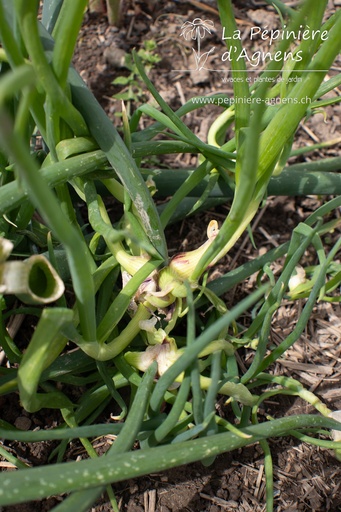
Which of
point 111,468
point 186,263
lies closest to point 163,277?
point 186,263

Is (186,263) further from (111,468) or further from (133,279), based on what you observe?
(111,468)

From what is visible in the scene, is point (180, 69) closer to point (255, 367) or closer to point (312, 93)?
point (312, 93)

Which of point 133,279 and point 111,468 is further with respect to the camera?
point 133,279

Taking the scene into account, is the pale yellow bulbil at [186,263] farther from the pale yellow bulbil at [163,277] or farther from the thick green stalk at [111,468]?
the thick green stalk at [111,468]

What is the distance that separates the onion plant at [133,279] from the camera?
2.43 ft

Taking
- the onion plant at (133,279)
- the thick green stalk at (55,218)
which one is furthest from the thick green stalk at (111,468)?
the thick green stalk at (55,218)

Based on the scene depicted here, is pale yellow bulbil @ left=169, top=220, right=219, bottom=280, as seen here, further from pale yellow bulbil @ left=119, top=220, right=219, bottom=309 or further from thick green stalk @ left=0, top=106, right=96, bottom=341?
thick green stalk @ left=0, top=106, right=96, bottom=341

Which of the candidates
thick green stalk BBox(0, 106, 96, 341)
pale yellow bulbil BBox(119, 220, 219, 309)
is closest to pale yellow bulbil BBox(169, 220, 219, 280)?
pale yellow bulbil BBox(119, 220, 219, 309)

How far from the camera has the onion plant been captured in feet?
2.43

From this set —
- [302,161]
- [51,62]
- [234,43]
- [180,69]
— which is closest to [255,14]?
[180,69]

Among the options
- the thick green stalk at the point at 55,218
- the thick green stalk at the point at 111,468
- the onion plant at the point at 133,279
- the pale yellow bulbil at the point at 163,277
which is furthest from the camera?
the pale yellow bulbil at the point at 163,277

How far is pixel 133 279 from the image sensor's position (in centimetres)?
97

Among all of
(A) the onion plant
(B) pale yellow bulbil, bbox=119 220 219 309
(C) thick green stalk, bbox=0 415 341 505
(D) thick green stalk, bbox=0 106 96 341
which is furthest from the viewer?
(B) pale yellow bulbil, bbox=119 220 219 309

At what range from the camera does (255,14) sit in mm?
1849
